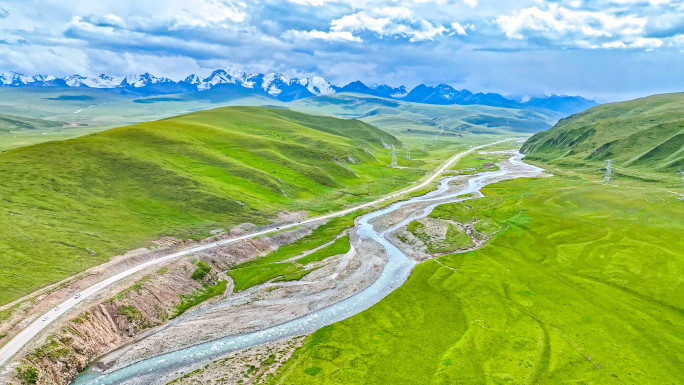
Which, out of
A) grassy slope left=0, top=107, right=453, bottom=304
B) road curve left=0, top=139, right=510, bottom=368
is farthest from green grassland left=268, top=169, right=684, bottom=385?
grassy slope left=0, top=107, right=453, bottom=304

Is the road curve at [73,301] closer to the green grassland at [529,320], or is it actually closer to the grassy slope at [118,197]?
the grassy slope at [118,197]

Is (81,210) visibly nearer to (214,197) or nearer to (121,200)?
(121,200)

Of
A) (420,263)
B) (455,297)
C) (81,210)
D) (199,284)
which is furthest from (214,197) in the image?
(455,297)

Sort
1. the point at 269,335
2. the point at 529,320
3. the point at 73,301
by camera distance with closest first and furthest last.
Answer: the point at 269,335, the point at 529,320, the point at 73,301

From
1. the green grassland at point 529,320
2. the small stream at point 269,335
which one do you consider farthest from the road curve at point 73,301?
the green grassland at point 529,320

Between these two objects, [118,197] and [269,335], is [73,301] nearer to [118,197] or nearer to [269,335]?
[269,335]

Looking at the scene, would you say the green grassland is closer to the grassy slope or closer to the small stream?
the small stream

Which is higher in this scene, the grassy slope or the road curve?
the grassy slope

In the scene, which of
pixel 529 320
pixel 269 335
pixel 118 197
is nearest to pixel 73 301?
pixel 269 335
